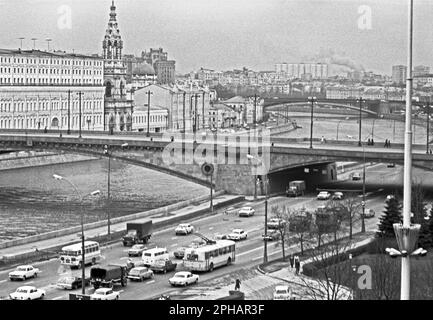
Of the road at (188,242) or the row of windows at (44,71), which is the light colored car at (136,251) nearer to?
the road at (188,242)

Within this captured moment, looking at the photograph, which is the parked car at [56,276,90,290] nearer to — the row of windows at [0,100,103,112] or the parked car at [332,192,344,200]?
the parked car at [332,192,344,200]

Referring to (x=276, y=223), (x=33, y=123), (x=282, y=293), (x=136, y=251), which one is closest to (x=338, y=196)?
(x=276, y=223)

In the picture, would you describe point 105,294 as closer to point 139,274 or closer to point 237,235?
point 139,274

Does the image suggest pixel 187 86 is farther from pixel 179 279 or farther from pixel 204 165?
pixel 179 279

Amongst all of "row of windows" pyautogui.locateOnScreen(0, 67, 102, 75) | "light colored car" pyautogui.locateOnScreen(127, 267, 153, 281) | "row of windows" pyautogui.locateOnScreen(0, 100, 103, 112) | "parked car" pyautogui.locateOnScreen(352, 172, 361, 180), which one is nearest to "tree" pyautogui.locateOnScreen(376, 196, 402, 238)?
"light colored car" pyautogui.locateOnScreen(127, 267, 153, 281)

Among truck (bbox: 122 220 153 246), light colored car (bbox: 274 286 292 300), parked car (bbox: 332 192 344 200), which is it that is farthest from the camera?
parked car (bbox: 332 192 344 200)

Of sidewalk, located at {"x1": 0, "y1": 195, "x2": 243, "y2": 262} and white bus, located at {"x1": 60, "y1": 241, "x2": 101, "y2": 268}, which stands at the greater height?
white bus, located at {"x1": 60, "y1": 241, "x2": 101, "y2": 268}
